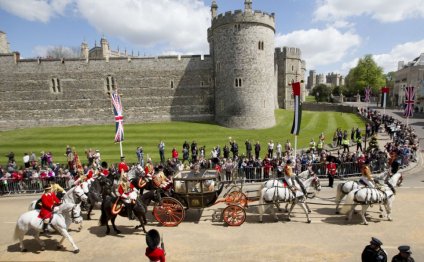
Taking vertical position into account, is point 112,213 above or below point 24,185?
above

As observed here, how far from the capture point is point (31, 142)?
2781cm

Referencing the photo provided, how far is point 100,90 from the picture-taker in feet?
121

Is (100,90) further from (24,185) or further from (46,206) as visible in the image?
(46,206)

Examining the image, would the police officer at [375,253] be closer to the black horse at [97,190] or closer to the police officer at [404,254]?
the police officer at [404,254]

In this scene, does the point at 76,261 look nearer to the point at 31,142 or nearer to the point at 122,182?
the point at 122,182

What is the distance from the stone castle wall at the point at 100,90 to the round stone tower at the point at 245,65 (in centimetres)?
415

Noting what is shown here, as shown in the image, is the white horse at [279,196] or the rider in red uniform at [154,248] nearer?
the rider in red uniform at [154,248]

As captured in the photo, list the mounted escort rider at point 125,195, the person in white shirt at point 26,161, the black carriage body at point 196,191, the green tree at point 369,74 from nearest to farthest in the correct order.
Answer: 1. the mounted escort rider at point 125,195
2. the black carriage body at point 196,191
3. the person in white shirt at point 26,161
4. the green tree at point 369,74

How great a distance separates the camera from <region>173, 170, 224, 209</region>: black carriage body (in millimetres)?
10016

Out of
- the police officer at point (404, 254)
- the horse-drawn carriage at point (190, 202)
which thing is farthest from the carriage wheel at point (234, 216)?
the police officer at point (404, 254)

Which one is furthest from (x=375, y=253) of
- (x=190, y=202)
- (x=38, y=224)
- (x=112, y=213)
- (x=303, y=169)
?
(x=303, y=169)

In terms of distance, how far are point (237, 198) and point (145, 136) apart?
64.0 ft

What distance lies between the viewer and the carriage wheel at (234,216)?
32.6 ft

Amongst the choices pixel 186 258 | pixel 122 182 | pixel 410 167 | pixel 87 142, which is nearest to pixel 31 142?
pixel 87 142
